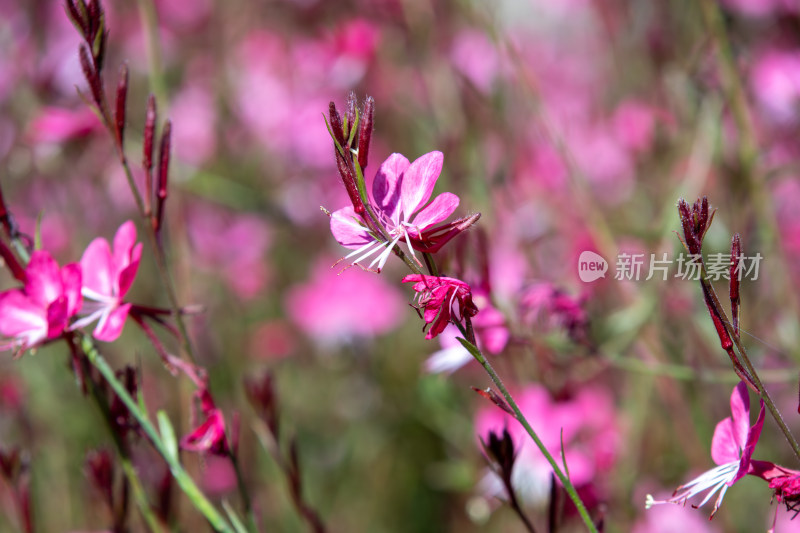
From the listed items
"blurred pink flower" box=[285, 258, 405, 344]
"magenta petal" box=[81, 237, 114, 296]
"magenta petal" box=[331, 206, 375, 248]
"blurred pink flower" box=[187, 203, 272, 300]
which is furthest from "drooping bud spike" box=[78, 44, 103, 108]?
"blurred pink flower" box=[187, 203, 272, 300]

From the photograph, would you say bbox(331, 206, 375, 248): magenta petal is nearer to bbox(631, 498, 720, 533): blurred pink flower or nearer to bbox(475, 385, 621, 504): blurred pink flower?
bbox(475, 385, 621, 504): blurred pink flower

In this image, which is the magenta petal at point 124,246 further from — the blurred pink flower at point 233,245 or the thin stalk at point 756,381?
the blurred pink flower at point 233,245

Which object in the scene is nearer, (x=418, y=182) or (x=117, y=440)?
(x=418, y=182)

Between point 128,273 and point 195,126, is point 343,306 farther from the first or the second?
point 128,273

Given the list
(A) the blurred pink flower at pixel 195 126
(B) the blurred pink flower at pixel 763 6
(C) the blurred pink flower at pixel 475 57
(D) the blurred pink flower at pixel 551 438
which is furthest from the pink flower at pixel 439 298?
(A) the blurred pink flower at pixel 195 126

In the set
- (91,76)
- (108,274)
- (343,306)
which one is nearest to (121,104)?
(91,76)
